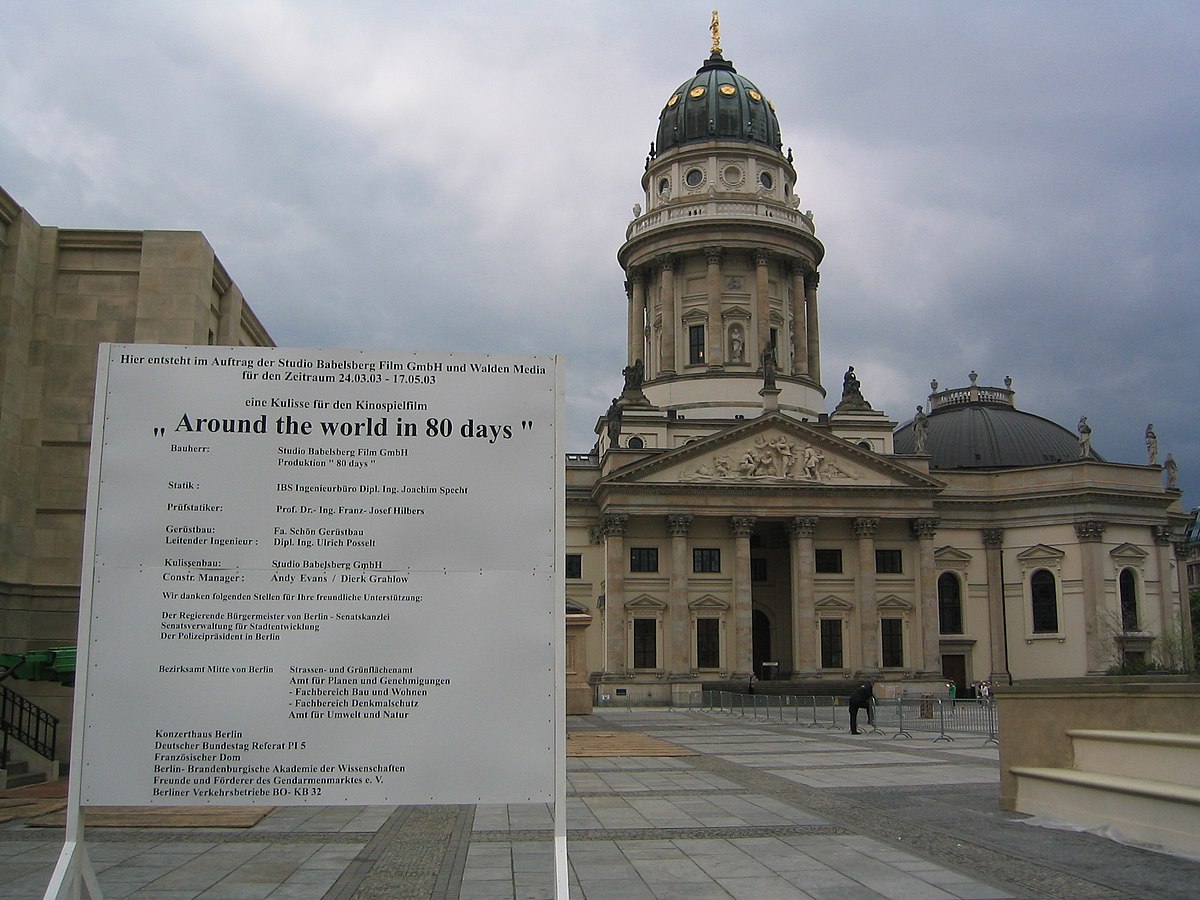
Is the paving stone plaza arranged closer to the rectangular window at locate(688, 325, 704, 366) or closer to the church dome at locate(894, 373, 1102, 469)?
the rectangular window at locate(688, 325, 704, 366)

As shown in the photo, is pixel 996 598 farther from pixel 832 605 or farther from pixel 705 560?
pixel 705 560

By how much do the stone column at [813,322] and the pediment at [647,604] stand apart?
21.6 metres

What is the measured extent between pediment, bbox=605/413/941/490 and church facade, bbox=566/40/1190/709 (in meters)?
0.12

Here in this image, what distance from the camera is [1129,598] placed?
6838 centimetres

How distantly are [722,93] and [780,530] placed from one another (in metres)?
33.2

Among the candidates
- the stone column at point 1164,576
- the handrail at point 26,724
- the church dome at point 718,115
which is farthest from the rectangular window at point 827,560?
the handrail at point 26,724

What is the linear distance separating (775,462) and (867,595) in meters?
9.25

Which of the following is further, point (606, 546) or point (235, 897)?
point (606, 546)

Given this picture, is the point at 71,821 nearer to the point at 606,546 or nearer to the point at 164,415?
the point at 164,415

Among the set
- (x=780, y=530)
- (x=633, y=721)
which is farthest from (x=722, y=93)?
(x=633, y=721)

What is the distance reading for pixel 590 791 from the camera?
18.5m

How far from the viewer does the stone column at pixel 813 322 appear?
258 ft

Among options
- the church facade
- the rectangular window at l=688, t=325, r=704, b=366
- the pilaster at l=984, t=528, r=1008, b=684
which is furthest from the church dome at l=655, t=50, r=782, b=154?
the pilaster at l=984, t=528, r=1008, b=684

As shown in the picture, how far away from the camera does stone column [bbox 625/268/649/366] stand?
8100 centimetres
